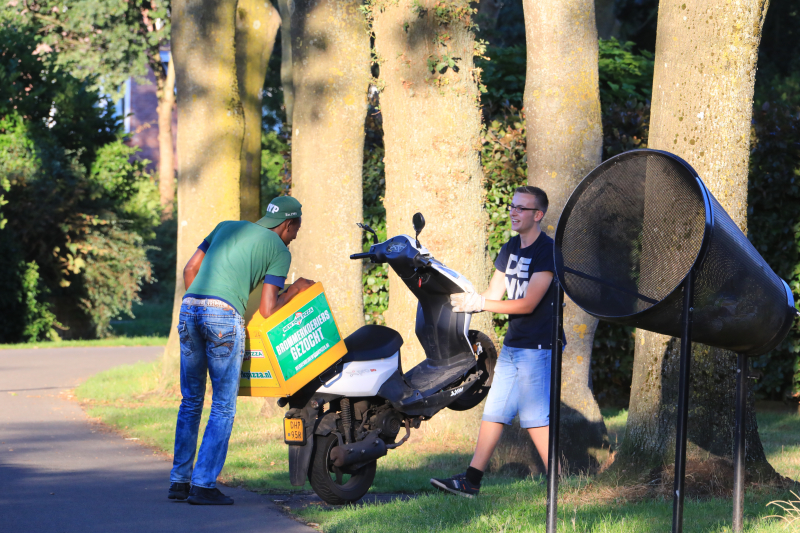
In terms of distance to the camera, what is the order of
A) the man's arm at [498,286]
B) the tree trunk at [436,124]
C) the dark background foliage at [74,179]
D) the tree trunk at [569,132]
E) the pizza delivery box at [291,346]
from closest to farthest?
the pizza delivery box at [291,346] < the man's arm at [498,286] < the tree trunk at [569,132] < the tree trunk at [436,124] < the dark background foliage at [74,179]

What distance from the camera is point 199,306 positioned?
5.89m

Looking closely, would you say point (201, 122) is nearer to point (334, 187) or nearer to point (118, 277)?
point (334, 187)

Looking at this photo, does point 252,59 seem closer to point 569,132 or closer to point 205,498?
point 569,132

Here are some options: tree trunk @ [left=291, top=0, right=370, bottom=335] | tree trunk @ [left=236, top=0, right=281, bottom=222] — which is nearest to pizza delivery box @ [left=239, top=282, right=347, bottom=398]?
tree trunk @ [left=291, top=0, right=370, bottom=335]

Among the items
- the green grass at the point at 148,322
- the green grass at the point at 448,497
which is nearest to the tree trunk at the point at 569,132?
the green grass at the point at 448,497

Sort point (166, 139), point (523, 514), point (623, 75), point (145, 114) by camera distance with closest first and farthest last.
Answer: point (523, 514) → point (623, 75) → point (166, 139) → point (145, 114)

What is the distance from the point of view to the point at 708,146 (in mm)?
6105

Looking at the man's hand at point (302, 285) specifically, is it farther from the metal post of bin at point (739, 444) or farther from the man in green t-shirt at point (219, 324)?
the metal post of bin at point (739, 444)

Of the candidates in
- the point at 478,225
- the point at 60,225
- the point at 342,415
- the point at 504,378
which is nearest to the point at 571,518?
the point at 504,378

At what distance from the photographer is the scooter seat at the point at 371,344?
6.06 meters

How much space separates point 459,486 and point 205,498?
63.5 inches

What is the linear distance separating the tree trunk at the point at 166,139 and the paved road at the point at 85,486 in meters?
22.5

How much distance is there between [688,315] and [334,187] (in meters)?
5.62

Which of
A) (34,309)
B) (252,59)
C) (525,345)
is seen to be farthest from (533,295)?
(34,309)
